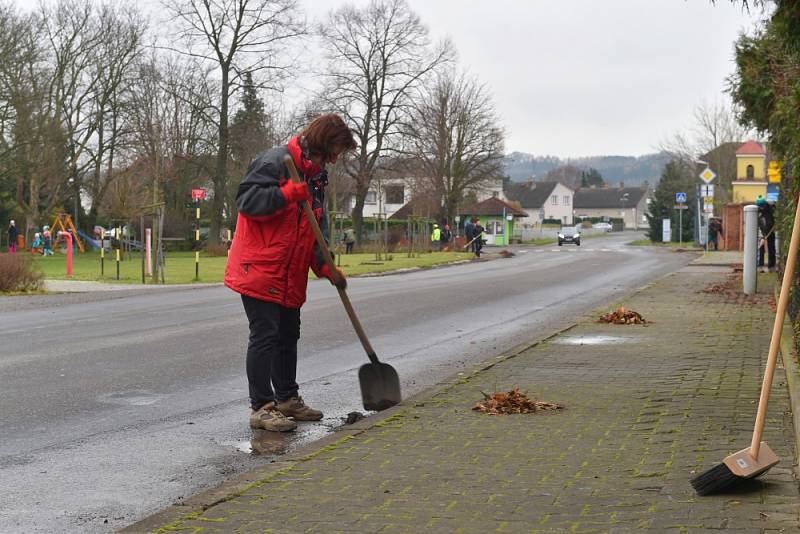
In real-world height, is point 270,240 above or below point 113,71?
below

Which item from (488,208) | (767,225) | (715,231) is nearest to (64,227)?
(715,231)

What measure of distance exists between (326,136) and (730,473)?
133 inches

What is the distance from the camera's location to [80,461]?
19.1 feet

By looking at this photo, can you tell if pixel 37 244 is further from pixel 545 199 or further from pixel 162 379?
pixel 545 199

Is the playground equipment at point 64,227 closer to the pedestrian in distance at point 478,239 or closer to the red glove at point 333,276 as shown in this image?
the pedestrian in distance at point 478,239

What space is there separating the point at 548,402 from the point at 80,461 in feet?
10.3

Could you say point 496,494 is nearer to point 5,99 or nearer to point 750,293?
point 750,293

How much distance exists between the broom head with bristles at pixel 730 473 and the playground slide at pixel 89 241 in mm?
58514

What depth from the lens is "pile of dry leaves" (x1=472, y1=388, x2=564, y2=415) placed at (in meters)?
6.98

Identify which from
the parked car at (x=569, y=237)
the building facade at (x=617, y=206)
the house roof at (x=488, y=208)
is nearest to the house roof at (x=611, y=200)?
the building facade at (x=617, y=206)

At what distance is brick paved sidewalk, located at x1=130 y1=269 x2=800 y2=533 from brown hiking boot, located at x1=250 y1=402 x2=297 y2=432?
1.66 ft

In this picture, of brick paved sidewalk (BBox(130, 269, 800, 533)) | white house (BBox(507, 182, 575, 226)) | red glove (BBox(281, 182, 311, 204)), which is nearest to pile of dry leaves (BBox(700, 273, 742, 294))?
brick paved sidewalk (BBox(130, 269, 800, 533))

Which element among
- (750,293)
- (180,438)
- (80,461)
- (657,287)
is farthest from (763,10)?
(657,287)

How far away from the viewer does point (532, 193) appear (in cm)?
17050
